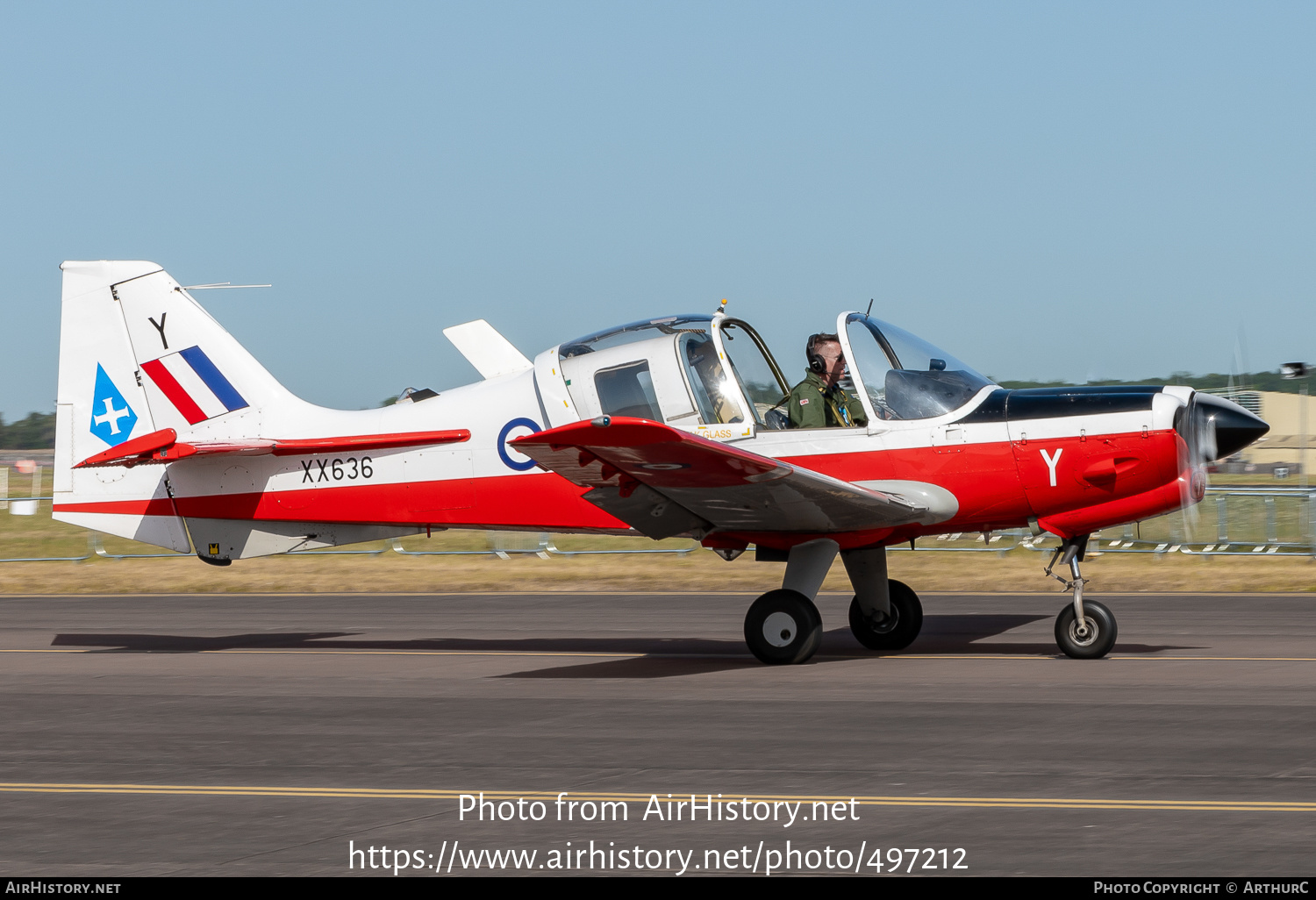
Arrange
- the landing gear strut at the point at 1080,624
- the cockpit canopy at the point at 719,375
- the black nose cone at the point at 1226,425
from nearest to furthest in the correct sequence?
the black nose cone at the point at 1226,425
the landing gear strut at the point at 1080,624
the cockpit canopy at the point at 719,375

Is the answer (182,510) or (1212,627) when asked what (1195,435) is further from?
(182,510)

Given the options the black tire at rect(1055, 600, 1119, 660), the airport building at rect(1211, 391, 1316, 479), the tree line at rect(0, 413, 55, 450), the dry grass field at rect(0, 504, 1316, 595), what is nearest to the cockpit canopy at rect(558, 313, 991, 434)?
the black tire at rect(1055, 600, 1119, 660)

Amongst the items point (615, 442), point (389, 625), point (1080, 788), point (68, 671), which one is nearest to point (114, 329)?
point (68, 671)

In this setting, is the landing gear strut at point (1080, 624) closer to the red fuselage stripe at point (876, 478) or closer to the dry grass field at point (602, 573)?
the red fuselage stripe at point (876, 478)

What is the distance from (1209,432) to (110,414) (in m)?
9.42

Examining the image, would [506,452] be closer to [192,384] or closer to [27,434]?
[192,384]

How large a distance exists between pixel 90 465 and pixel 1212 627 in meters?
10.3

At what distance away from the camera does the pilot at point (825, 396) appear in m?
11.0

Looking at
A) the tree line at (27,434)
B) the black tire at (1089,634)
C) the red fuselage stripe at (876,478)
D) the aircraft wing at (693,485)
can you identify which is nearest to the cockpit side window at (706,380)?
the red fuselage stripe at (876,478)

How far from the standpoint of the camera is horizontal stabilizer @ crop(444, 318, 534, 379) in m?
12.2

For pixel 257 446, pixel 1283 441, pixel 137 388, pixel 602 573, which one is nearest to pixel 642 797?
pixel 257 446

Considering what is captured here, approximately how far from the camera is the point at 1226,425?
33.1 feet

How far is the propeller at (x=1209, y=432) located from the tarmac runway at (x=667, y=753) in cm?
151

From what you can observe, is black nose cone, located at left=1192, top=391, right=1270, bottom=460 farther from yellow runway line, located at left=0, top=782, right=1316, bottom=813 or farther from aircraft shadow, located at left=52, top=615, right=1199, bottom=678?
yellow runway line, located at left=0, top=782, right=1316, bottom=813
